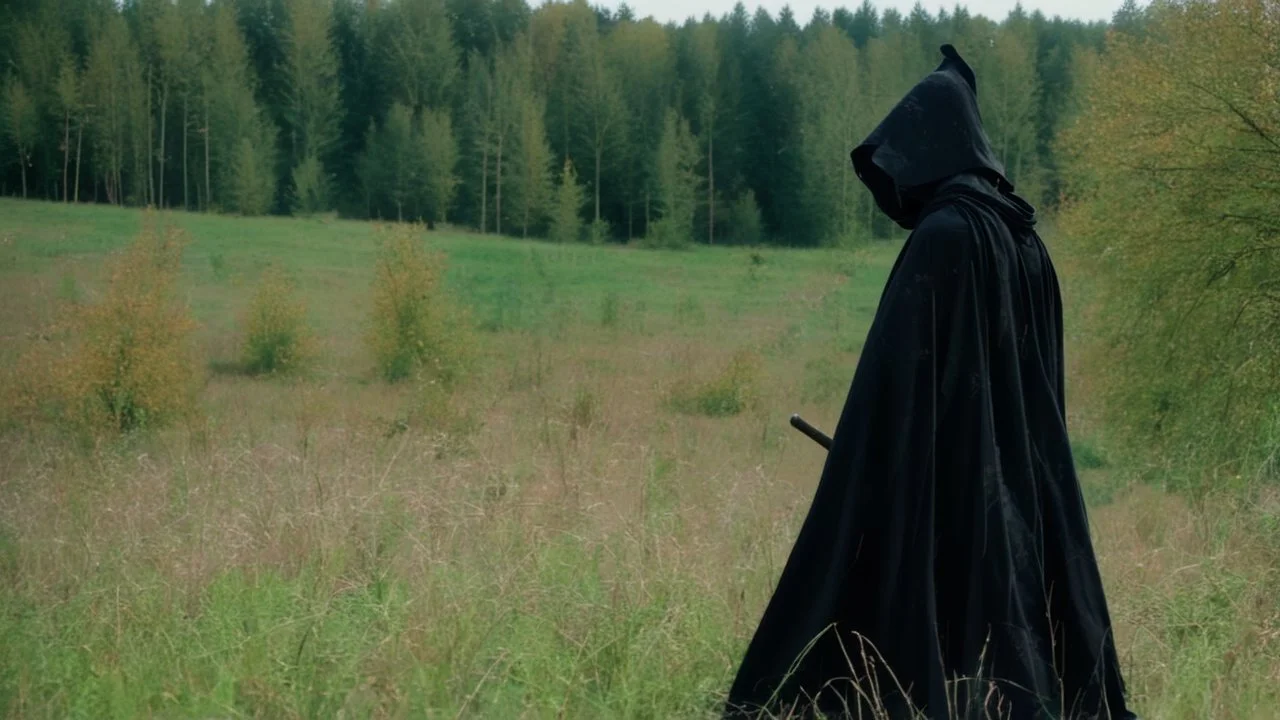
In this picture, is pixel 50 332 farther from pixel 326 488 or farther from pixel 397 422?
pixel 326 488

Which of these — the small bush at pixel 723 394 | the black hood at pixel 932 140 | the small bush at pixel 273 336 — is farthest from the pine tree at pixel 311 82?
the black hood at pixel 932 140

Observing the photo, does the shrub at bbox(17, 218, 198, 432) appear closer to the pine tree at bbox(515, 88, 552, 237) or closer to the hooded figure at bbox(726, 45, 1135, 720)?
the hooded figure at bbox(726, 45, 1135, 720)

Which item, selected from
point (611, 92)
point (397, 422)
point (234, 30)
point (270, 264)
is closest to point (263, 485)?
point (397, 422)

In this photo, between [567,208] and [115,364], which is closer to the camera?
[115,364]

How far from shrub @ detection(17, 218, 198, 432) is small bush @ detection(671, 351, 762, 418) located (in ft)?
25.1

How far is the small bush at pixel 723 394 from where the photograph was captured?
19.0 m

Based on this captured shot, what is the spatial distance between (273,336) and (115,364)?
4.78 meters

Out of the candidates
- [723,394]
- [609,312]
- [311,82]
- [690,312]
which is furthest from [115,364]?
[690,312]

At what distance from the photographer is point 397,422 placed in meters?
14.1

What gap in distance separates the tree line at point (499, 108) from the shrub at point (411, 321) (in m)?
1.99

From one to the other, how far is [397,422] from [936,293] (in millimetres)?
11753

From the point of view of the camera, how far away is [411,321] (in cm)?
1931

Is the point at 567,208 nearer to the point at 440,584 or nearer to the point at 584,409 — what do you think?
the point at 584,409

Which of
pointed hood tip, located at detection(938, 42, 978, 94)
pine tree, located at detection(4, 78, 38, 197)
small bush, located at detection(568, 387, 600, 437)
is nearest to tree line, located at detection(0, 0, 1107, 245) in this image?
pine tree, located at detection(4, 78, 38, 197)
